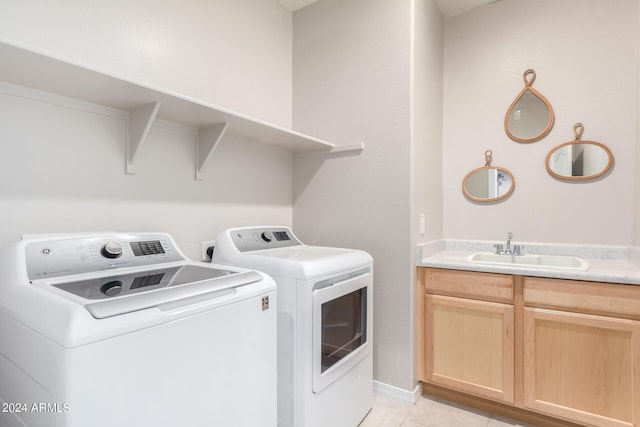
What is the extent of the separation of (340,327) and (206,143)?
3.94 ft

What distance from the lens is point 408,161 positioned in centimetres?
201

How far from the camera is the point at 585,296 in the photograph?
1624 mm

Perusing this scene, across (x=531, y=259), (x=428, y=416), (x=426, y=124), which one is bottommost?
(x=428, y=416)

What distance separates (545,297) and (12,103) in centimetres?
247

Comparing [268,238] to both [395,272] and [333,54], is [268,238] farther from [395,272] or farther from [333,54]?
[333,54]

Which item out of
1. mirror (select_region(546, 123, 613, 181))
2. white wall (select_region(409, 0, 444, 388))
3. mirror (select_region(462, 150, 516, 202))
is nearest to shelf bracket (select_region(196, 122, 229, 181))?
white wall (select_region(409, 0, 444, 388))

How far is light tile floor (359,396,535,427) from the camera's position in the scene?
1828 mm

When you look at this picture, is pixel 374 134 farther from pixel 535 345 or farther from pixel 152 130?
pixel 535 345

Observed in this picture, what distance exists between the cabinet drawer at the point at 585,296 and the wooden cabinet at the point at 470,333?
4.7 inches

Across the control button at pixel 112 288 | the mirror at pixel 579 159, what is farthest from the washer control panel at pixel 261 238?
the mirror at pixel 579 159

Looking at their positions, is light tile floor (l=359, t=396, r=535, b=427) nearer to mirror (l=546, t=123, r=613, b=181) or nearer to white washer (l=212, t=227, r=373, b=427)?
white washer (l=212, t=227, r=373, b=427)

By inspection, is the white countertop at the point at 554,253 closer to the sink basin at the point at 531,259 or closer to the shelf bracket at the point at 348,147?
the sink basin at the point at 531,259

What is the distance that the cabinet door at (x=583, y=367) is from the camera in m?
1.55

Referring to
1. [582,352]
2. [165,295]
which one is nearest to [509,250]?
[582,352]
